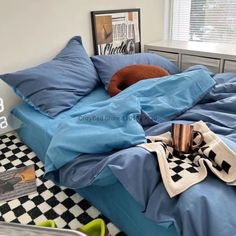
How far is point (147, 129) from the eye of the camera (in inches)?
47.8

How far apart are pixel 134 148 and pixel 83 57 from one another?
3.55 ft

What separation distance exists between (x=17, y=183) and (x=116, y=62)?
1081 mm

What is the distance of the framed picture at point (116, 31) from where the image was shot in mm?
2035

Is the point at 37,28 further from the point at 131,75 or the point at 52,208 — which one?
the point at 52,208

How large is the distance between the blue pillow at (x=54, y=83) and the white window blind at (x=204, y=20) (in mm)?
1346

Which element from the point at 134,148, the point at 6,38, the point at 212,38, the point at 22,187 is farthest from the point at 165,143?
the point at 212,38

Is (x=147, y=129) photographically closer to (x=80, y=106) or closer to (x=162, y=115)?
(x=162, y=115)

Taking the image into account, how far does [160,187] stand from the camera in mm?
849

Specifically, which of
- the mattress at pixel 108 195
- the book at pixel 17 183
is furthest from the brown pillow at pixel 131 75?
the book at pixel 17 183

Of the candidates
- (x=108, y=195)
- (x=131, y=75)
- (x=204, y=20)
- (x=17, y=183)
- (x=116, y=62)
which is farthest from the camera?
(x=204, y=20)

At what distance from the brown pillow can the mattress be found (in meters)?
0.30

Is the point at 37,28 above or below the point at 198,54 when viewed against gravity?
above

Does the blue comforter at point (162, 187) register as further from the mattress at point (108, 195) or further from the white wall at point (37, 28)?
the white wall at point (37, 28)

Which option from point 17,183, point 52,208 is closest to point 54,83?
point 17,183
